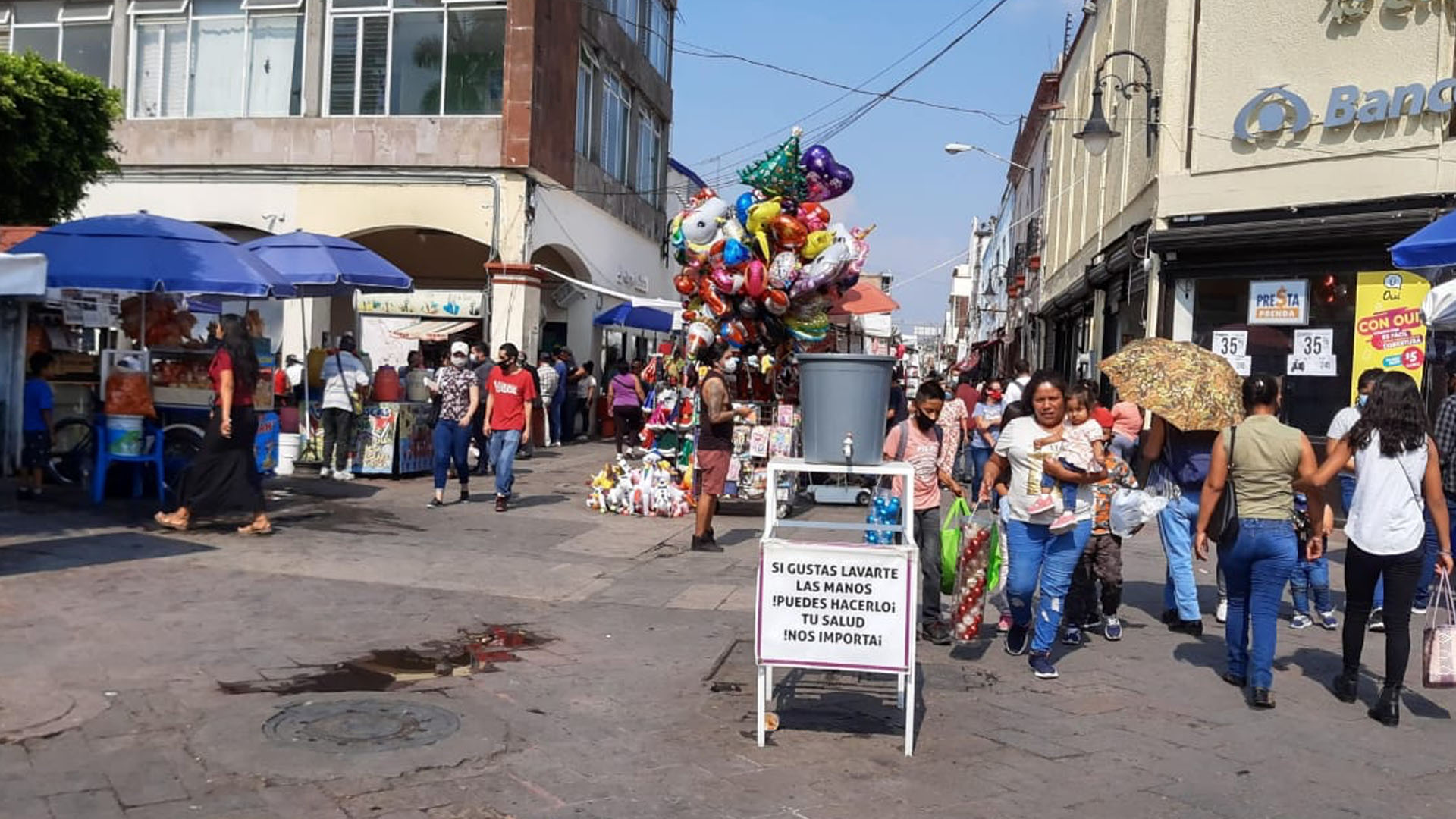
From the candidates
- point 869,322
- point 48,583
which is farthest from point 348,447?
point 869,322

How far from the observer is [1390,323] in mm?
14242

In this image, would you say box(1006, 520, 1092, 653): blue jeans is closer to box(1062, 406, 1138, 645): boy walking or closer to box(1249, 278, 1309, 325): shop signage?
box(1062, 406, 1138, 645): boy walking

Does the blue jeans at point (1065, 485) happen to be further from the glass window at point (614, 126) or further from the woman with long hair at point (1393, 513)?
the glass window at point (614, 126)

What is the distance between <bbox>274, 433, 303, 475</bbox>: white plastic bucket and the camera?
14.8m

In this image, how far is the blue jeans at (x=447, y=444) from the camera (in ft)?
42.6

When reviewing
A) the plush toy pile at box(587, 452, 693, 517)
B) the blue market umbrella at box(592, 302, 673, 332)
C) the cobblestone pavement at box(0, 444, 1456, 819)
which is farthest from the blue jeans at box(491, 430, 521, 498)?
the blue market umbrella at box(592, 302, 673, 332)

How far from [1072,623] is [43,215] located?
44.5 ft

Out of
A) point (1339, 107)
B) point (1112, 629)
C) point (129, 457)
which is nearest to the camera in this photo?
point (1112, 629)

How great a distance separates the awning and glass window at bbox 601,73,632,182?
567 centimetres

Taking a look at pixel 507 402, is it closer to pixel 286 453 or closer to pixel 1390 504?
pixel 286 453

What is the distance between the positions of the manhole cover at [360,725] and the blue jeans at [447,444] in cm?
723

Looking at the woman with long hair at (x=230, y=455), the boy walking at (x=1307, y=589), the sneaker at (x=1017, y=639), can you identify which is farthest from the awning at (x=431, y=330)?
the sneaker at (x=1017, y=639)

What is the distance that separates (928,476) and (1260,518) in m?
2.01

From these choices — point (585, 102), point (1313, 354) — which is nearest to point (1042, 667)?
point (1313, 354)
